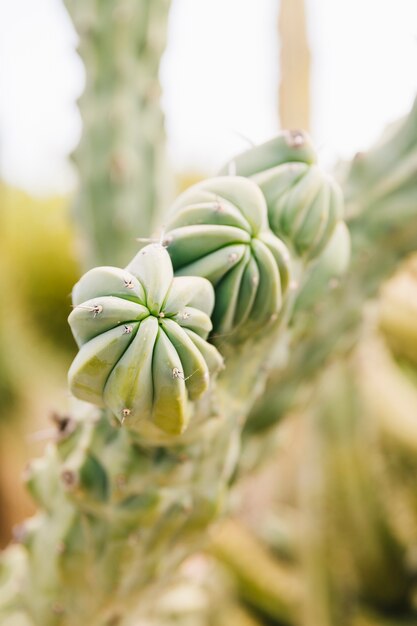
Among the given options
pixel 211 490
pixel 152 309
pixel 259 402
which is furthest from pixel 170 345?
pixel 259 402

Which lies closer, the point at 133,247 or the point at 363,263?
the point at 363,263

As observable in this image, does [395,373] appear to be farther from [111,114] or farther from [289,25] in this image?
[289,25]

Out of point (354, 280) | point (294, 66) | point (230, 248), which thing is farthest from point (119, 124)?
point (294, 66)

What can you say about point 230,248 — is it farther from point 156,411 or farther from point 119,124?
point 119,124

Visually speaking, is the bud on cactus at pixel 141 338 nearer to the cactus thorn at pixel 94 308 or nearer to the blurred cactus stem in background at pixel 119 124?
the cactus thorn at pixel 94 308

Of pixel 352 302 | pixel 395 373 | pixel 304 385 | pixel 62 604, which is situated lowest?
pixel 395 373

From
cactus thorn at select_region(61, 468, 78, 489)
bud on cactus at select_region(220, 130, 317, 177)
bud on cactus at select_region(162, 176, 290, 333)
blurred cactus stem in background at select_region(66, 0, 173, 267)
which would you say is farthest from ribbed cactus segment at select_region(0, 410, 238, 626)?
blurred cactus stem in background at select_region(66, 0, 173, 267)

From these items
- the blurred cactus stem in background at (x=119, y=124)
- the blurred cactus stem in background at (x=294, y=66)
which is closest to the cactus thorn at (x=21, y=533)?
the blurred cactus stem in background at (x=119, y=124)
